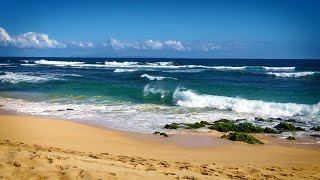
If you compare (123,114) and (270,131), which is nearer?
(270,131)

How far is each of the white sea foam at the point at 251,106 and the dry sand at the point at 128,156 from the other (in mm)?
6949

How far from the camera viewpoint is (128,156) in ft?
26.2

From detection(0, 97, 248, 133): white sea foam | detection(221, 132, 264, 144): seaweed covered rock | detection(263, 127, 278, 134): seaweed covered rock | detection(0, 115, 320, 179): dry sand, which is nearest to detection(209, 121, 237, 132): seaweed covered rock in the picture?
detection(0, 115, 320, 179): dry sand

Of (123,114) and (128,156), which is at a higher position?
(128,156)

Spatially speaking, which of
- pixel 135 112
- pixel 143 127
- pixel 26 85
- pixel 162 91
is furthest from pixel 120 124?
pixel 26 85

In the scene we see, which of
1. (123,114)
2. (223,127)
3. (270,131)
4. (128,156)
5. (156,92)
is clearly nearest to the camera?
(128,156)

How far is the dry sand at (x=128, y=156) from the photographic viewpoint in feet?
18.9

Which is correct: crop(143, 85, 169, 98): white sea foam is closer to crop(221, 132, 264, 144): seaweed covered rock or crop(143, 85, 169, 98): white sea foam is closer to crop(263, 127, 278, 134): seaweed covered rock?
crop(263, 127, 278, 134): seaweed covered rock

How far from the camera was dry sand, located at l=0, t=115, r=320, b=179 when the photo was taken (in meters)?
5.77

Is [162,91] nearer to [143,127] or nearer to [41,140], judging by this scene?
[143,127]

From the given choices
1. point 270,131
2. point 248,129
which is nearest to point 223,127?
point 248,129

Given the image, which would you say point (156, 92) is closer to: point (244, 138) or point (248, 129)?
point (248, 129)

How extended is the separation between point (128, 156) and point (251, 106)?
478 inches

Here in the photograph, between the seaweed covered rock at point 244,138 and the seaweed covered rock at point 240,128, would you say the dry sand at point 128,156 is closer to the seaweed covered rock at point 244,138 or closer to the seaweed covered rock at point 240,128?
the seaweed covered rock at point 244,138
